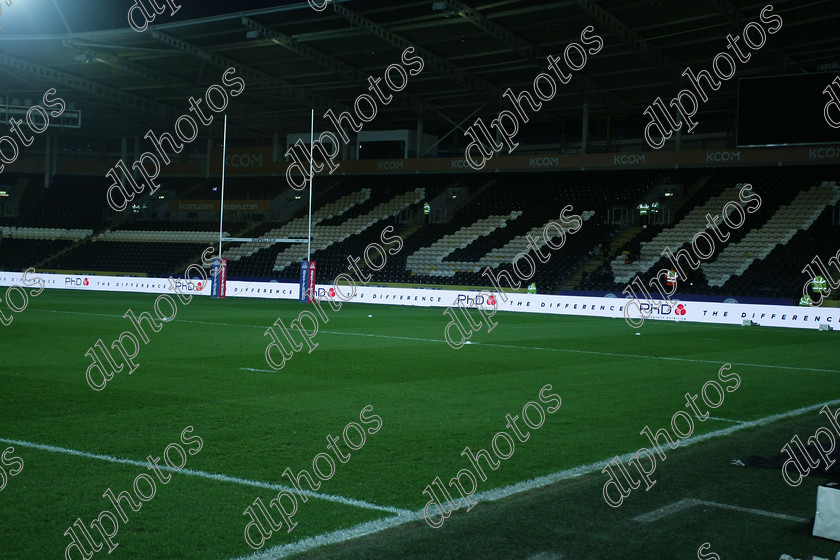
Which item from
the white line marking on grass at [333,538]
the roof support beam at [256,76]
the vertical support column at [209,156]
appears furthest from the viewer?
the vertical support column at [209,156]

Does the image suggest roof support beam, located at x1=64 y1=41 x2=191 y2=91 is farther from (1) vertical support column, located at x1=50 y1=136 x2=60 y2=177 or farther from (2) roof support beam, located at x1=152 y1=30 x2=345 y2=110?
(1) vertical support column, located at x1=50 y1=136 x2=60 y2=177

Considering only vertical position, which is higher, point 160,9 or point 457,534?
point 160,9

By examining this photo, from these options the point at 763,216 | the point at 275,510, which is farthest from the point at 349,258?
the point at 275,510

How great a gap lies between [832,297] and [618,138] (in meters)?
15.9

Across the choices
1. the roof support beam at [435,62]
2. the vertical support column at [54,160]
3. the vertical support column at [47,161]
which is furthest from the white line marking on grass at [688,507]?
the vertical support column at [54,160]

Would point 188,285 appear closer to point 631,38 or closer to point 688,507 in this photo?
point 631,38

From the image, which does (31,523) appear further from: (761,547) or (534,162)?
(534,162)

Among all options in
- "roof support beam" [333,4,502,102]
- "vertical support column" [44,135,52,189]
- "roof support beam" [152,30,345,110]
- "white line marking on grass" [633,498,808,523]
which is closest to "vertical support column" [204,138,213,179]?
"roof support beam" [152,30,345,110]

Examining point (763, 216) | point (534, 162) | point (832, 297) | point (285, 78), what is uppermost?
point (285, 78)

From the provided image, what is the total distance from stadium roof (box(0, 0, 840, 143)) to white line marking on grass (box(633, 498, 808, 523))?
21316 mm

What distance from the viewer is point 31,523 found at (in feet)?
14.2

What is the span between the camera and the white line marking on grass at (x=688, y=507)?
4.81 m

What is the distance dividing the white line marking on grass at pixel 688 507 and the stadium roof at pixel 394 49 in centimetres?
2132

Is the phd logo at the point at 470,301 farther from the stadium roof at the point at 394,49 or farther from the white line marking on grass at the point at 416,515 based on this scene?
the white line marking on grass at the point at 416,515
